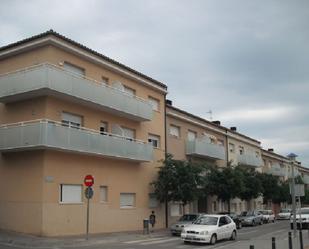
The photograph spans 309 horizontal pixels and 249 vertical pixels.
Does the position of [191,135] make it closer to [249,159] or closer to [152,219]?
[152,219]

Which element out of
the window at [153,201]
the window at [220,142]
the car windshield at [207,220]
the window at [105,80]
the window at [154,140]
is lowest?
the car windshield at [207,220]

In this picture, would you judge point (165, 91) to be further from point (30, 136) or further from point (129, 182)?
point (30, 136)

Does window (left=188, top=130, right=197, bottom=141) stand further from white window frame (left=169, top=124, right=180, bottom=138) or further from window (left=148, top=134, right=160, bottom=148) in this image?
window (left=148, top=134, right=160, bottom=148)

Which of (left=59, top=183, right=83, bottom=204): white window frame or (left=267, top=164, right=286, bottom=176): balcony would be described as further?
(left=267, top=164, right=286, bottom=176): balcony

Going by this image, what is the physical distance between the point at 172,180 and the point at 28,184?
1174cm

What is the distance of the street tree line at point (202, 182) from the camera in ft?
115

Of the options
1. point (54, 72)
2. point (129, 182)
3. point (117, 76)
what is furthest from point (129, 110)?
point (54, 72)

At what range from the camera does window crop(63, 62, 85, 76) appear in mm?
28812

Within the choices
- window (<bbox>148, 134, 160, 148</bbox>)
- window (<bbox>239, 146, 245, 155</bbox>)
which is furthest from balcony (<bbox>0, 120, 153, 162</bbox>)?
window (<bbox>239, 146, 245, 155</bbox>)

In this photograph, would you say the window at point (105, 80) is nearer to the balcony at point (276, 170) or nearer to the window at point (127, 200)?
the window at point (127, 200)

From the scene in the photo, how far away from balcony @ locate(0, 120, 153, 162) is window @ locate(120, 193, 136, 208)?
3508 mm

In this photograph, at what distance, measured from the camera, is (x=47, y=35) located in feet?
88.9

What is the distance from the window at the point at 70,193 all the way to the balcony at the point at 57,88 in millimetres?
5040

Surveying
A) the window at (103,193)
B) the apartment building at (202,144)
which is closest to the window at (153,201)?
the apartment building at (202,144)
